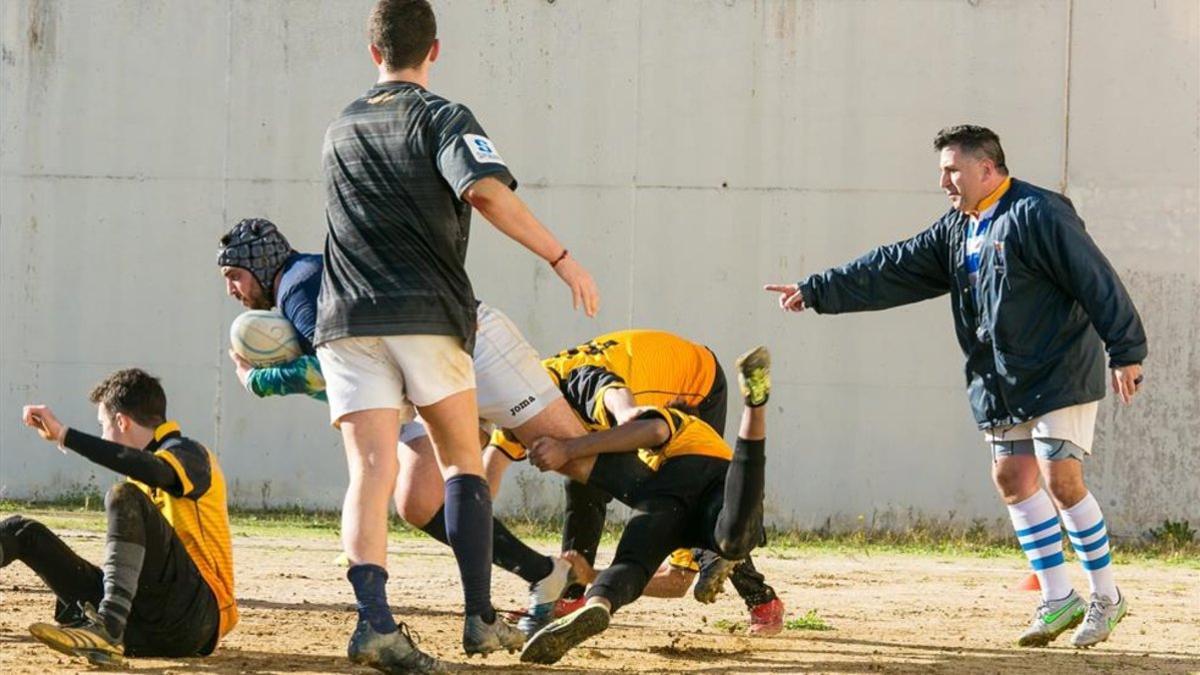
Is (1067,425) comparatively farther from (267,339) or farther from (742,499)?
(267,339)

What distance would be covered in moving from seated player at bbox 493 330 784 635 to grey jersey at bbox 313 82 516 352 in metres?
1.30

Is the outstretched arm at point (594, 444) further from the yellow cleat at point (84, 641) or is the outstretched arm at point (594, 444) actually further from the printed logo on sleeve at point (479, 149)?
the yellow cleat at point (84, 641)

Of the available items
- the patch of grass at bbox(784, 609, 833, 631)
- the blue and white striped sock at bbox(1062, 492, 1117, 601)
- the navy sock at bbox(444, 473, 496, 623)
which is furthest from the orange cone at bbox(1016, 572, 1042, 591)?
the navy sock at bbox(444, 473, 496, 623)

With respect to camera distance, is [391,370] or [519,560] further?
[519,560]

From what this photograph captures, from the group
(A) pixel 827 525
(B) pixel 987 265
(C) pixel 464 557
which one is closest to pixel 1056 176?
(A) pixel 827 525

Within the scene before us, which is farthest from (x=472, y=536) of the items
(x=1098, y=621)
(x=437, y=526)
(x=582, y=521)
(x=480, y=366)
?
(x=1098, y=621)

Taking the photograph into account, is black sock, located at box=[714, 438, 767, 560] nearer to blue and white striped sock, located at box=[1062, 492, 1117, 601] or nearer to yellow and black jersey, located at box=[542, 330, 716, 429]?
yellow and black jersey, located at box=[542, 330, 716, 429]

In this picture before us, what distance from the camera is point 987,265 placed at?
23.8 feet

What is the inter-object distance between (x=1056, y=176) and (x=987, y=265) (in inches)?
256

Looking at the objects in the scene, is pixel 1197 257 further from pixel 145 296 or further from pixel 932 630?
pixel 145 296

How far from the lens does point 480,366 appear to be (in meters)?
6.40

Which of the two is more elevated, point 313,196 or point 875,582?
point 313,196

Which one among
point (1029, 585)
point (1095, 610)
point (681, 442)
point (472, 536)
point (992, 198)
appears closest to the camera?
point (472, 536)

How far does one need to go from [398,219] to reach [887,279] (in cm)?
287
